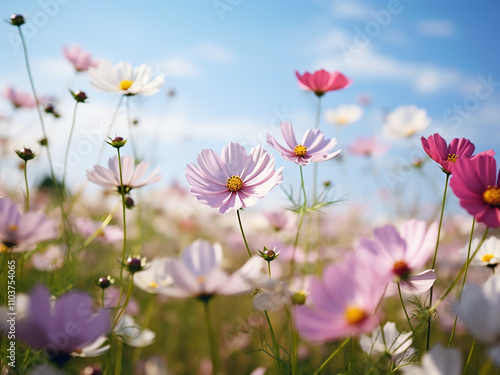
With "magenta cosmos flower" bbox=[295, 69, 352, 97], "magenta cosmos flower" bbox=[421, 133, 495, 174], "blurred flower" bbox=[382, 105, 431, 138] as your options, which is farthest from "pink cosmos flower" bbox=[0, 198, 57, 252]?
"blurred flower" bbox=[382, 105, 431, 138]

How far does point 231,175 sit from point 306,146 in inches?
6.6

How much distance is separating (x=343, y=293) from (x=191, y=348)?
63.1 inches

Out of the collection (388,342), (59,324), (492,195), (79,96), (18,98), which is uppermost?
(18,98)

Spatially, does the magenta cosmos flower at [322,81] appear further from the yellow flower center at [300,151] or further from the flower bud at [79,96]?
the flower bud at [79,96]

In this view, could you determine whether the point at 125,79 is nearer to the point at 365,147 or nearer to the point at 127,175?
the point at 127,175

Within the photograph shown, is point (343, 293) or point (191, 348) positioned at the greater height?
point (343, 293)

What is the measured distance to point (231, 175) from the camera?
750 mm

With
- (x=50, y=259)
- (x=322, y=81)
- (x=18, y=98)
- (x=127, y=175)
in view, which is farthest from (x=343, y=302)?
(x=18, y=98)

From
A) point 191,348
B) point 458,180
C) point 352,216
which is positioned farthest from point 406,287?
point 352,216

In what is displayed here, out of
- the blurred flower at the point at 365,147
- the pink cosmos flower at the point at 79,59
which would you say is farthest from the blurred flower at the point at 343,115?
the pink cosmos flower at the point at 79,59

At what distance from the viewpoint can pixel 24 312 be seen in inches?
19.1

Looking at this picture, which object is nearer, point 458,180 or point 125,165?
point 458,180

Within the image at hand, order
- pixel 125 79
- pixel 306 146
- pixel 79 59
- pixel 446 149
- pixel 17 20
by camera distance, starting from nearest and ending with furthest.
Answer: pixel 446 149, pixel 306 146, pixel 125 79, pixel 17 20, pixel 79 59

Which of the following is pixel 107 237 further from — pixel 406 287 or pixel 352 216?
pixel 352 216
